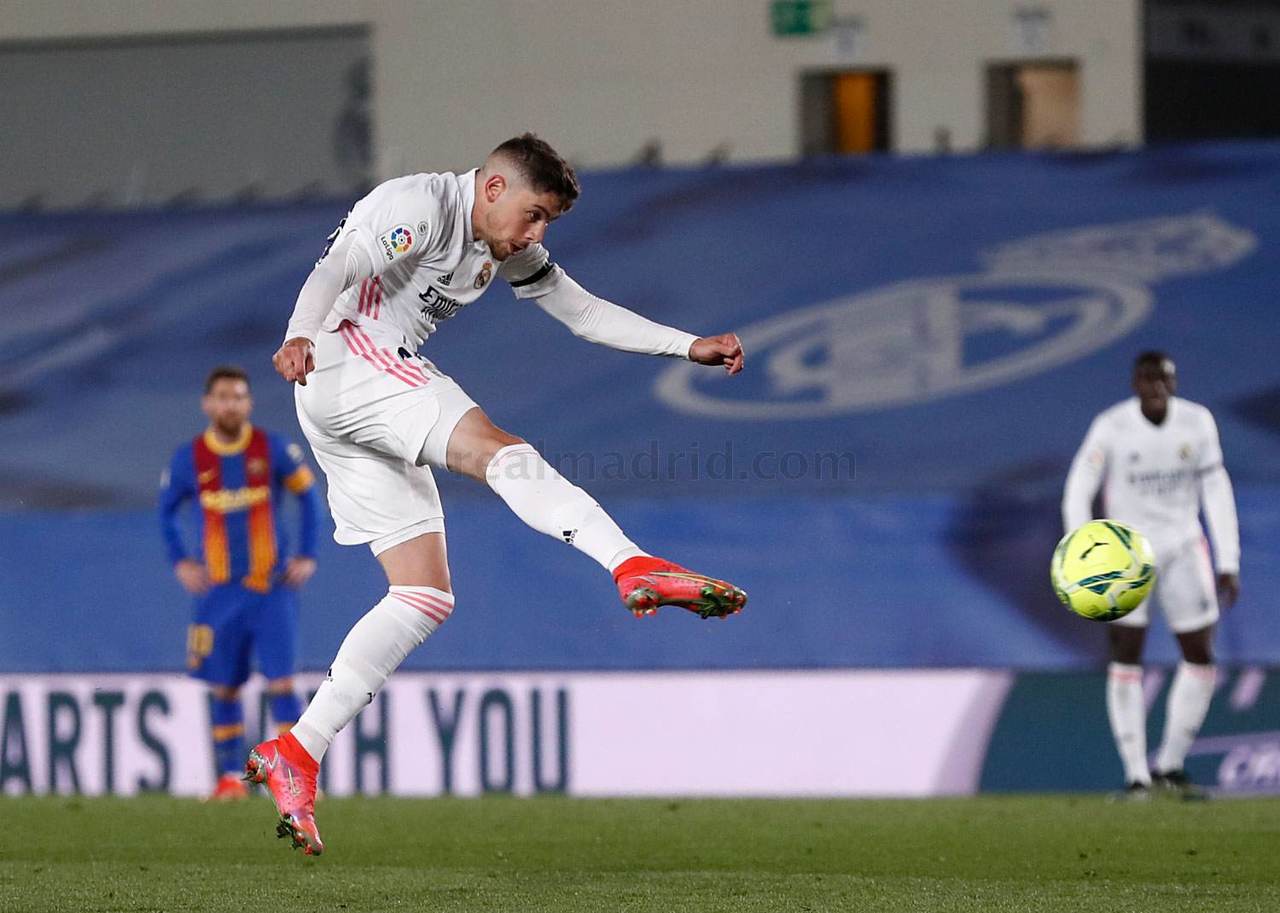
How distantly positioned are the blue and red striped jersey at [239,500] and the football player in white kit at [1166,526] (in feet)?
10.9

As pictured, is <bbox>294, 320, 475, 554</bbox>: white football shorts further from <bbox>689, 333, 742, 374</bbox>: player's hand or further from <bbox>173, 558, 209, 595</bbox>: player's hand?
<bbox>173, 558, 209, 595</bbox>: player's hand

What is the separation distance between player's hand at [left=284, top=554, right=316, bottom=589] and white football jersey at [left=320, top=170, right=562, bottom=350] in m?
3.78

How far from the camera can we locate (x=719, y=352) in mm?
5602

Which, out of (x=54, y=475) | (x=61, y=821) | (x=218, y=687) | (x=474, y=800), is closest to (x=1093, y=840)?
(x=474, y=800)

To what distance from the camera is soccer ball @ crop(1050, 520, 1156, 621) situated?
6.87m

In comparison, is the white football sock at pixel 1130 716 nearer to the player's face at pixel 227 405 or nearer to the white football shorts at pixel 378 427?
the player's face at pixel 227 405

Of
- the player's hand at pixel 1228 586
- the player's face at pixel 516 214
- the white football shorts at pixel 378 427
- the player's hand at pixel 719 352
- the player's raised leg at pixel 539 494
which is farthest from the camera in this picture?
the player's hand at pixel 1228 586

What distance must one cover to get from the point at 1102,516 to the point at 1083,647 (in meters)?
0.60

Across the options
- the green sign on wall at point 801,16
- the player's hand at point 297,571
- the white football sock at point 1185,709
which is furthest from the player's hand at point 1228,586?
the green sign on wall at point 801,16

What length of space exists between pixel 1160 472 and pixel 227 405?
400cm

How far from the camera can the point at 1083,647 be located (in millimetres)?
9719

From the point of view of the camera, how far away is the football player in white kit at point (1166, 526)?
9242 millimetres

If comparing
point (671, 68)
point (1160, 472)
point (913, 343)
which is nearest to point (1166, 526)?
point (1160, 472)

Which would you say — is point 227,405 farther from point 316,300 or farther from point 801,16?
point 801,16
